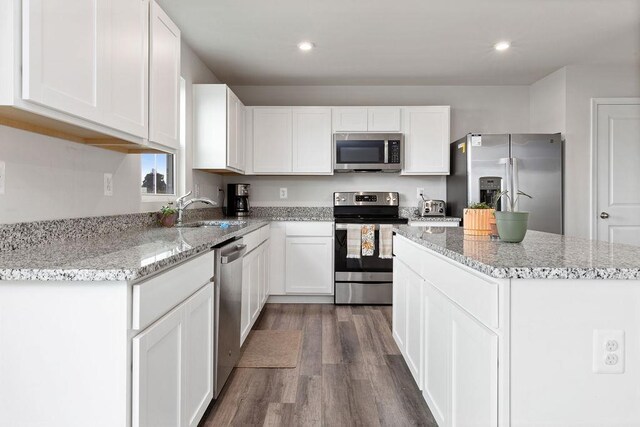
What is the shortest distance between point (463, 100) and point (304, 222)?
2366mm

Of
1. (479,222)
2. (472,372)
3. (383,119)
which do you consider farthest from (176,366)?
(383,119)

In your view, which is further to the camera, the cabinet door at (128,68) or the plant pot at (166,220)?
the plant pot at (166,220)

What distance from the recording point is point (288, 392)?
2109mm

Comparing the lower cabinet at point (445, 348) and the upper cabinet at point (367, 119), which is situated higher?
the upper cabinet at point (367, 119)

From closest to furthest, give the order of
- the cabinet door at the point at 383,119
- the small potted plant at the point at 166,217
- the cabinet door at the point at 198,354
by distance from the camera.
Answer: the cabinet door at the point at 198,354, the small potted plant at the point at 166,217, the cabinet door at the point at 383,119

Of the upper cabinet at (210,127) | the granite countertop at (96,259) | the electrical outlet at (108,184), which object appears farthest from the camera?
the upper cabinet at (210,127)

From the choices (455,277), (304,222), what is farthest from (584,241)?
(304,222)


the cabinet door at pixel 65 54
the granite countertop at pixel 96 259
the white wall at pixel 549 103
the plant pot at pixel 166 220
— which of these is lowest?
the granite countertop at pixel 96 259

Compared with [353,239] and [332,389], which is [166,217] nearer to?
[332,389]

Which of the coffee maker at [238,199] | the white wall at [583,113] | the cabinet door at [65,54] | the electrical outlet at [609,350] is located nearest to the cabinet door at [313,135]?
the coffee maker at [238,199]

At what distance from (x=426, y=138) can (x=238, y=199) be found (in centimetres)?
214

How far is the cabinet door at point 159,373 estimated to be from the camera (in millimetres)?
1060

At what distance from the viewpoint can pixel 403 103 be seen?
174 inches

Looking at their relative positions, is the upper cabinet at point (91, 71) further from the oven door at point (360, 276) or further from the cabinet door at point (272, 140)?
the oven door at point (360, 276)
